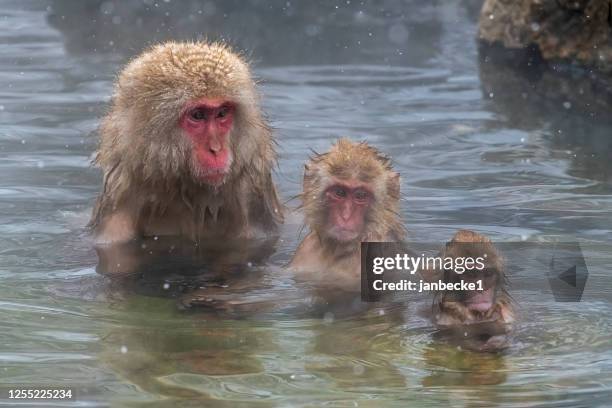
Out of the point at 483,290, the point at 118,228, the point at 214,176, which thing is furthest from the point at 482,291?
the point at 118,228

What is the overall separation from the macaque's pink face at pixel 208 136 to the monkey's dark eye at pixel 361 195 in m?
0.65

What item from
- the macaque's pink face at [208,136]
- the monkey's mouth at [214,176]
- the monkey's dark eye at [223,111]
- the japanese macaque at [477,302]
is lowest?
the japanese macaque at [477,302]

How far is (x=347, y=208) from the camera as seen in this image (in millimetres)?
5855

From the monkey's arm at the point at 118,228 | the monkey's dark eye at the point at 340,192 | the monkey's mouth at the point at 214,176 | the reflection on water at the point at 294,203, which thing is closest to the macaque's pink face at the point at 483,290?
the reflection on water at the point at 294,203

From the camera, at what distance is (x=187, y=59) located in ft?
20.4

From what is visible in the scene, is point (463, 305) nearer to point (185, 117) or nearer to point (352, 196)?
point (352, 196)

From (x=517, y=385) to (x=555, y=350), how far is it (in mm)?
467

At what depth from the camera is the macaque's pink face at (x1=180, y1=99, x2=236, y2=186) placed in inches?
243

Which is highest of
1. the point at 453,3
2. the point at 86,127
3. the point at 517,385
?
the point at 453,3

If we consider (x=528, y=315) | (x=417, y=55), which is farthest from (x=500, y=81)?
(x=528, y=315)

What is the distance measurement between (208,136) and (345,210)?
779 mm

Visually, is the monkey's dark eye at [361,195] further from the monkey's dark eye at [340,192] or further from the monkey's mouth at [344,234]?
the monkey's mouth at [344,234]

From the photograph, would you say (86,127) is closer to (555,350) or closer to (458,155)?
(458,155)

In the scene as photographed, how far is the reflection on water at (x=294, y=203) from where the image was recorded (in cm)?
482
